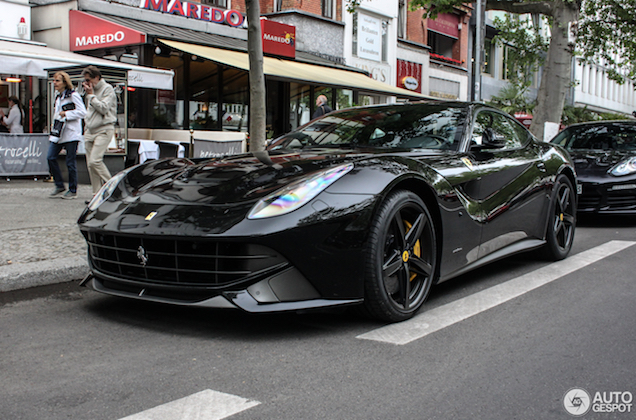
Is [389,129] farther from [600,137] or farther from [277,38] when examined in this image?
[277,38]

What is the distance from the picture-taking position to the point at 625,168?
827cm

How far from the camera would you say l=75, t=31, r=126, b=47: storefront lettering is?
→ 47.6 feet

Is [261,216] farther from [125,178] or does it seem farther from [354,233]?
[125,178]

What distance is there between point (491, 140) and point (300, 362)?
7.70ft

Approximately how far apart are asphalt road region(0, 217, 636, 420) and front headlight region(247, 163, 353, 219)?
622mm

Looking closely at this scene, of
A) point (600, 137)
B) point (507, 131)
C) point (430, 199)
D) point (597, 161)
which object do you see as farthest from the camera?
point (600, 137)

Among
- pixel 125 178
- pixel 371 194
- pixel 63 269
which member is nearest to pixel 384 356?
pixel 371 194

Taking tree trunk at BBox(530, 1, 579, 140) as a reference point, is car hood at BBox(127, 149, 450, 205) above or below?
below

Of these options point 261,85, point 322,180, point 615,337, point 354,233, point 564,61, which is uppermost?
point 564,61

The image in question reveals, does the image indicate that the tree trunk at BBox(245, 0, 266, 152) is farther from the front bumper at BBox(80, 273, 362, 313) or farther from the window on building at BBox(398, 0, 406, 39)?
Result: the window on building at BBox(398, 0, 406, 39)

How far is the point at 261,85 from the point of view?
748cm

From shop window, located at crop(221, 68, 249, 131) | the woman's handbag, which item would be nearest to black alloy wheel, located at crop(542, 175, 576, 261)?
the woman's handbag

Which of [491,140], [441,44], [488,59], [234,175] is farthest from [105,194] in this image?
[488,59]

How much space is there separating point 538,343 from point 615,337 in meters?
0.46
